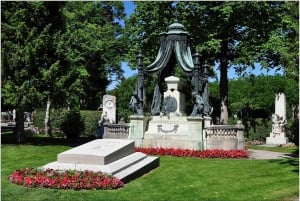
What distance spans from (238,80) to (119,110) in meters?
14.5

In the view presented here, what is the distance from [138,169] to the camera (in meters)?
12.5

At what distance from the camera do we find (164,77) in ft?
75.8

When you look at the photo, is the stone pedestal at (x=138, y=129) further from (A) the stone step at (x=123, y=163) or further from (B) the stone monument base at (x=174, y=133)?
(A) the stone step at (x=123, y=163)

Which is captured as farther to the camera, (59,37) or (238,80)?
(238,80)

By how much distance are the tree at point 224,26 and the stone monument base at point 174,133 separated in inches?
373

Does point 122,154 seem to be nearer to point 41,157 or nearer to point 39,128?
point 41,157

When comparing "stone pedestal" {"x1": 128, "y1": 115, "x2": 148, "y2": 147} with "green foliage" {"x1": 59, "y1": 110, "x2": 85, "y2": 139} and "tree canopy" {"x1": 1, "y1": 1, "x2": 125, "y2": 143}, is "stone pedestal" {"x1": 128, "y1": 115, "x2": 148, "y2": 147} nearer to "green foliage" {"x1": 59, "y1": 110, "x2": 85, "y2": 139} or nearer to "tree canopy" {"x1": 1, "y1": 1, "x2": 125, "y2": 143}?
"tree canopy" {"x1": 1, "y1": 1, "x2": 125, "y2": 143}

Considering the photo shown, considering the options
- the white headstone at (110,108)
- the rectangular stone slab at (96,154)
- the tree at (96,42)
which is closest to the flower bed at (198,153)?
the rectangular stone slab at (96,154)

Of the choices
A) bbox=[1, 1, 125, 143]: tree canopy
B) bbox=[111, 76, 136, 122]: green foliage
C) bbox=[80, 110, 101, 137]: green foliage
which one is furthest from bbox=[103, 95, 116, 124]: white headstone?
bbox=[1, 1, 125, 143]: tree canopy

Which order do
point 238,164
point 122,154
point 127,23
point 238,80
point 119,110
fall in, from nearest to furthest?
point 122,154 → point 238,164 → point 127,23 → point 119,110 → point 238,80

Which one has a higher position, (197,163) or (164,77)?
(164,77)

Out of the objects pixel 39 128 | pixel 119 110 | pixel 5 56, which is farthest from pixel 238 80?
pixel 5 56

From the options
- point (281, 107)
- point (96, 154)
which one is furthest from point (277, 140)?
point (96, 154)

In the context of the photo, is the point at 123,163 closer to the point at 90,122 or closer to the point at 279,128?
the point at 279,128
